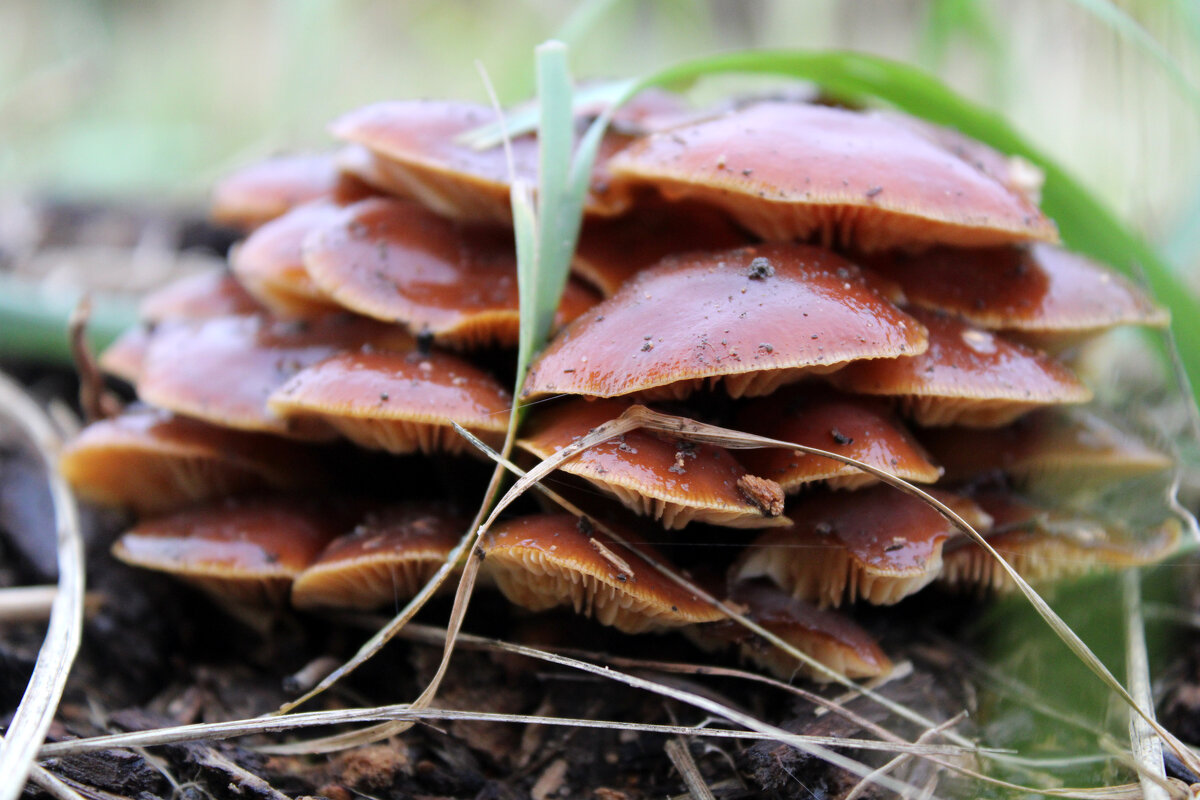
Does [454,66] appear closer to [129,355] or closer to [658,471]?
[129,355]

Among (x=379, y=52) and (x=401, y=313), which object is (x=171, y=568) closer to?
(x=401, y=313)

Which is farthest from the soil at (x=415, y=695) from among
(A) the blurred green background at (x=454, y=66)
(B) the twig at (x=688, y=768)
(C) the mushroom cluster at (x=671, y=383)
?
(A) the blurred green background at (x=454, y=66)

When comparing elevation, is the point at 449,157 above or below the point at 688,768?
above

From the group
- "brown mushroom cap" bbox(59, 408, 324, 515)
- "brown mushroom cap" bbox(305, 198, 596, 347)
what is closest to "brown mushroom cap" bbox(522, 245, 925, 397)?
"brown mushroom cap" bbox(305, 198, 596, 347)

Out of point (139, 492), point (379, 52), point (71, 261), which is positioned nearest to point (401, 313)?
A: point (139, 492)

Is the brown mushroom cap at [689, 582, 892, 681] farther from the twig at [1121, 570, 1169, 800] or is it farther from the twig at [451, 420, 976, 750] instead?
the twig at [1121, 570, 1169, 800]

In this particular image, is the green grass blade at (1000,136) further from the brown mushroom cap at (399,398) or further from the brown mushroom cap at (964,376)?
the brown mushroom cap at (399,398)

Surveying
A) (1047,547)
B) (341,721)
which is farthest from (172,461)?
(1047,547)
